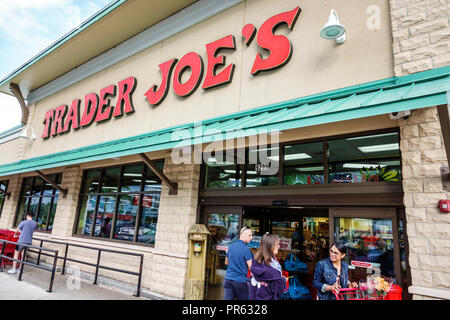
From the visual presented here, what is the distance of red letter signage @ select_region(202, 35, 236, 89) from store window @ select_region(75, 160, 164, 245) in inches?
108

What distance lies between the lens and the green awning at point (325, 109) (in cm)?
324

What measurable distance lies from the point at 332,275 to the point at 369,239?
0.83m

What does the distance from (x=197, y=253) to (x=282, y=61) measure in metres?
4.20

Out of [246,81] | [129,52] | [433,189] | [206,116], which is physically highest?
[129,52]

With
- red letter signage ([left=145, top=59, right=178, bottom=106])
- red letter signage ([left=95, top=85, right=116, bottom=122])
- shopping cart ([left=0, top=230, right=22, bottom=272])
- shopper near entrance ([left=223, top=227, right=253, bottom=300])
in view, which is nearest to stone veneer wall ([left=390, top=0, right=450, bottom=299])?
shopper near entrance ([left=223, top=227, right=253, bottom=300])

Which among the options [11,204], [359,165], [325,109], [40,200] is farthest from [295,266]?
[11,204]

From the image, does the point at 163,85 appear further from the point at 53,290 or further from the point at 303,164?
the point at 53,290

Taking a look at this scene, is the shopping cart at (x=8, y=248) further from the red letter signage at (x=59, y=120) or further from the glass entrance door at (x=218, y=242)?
the glass entrance door at (x=218, y=242)

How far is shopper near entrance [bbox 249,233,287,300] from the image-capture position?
3.76 meters

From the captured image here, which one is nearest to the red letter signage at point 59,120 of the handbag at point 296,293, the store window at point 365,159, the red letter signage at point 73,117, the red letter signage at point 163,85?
the red letter signage at point 73,117

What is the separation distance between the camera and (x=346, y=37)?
15.3 ft
